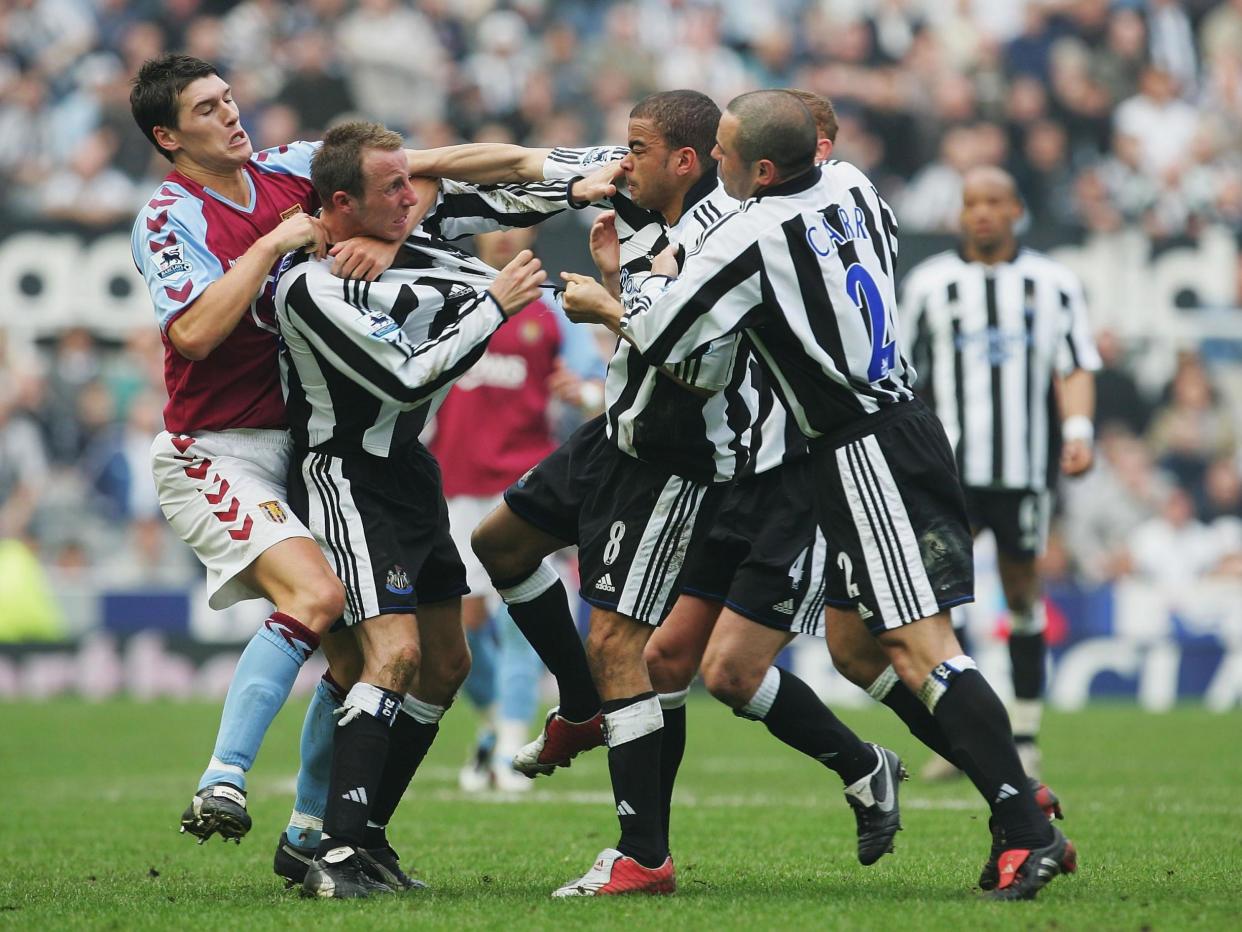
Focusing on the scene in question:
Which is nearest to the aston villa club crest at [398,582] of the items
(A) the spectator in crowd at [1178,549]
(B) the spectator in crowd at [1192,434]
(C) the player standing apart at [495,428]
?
(C) the player standing apart at [495,428]

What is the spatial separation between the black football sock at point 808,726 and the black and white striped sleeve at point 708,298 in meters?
1.56

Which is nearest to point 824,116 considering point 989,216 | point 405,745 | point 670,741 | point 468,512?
point 670,741

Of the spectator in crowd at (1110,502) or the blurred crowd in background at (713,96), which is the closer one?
the blurred crowd in background at (713,96)

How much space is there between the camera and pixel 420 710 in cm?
603

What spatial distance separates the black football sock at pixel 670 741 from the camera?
6020 millimetres

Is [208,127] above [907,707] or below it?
above

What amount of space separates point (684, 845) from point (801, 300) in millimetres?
2558

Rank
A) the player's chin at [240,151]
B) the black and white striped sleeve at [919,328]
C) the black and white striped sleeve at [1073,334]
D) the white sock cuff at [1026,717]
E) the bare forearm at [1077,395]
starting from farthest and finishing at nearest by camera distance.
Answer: the black and white striped sleeve at [919,328] < the black and white striped sleeve at [1073,334] < the bare forearm at [1077,395] < the white sock cuff at [1026,717] < the player's chin at [240,151]

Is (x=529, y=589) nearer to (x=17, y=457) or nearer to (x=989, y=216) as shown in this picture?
(x=989, y=216)

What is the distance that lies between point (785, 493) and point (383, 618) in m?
1.58

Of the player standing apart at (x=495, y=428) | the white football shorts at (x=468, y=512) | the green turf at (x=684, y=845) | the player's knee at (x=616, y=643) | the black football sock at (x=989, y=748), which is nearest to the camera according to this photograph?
the green turf at (x=684, y=845)

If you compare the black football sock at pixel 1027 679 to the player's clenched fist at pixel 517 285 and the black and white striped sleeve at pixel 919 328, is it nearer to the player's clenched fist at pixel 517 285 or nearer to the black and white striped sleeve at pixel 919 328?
the black and white striped sleeve at pixel 919 328

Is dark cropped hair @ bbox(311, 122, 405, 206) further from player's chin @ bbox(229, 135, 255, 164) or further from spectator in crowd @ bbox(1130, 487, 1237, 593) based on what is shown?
spectator in crowd @ bbox(1130, 487, 1237, 593)

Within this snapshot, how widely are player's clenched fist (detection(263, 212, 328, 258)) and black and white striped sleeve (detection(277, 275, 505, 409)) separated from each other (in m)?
Result: 0.11
